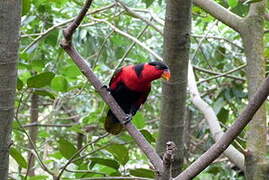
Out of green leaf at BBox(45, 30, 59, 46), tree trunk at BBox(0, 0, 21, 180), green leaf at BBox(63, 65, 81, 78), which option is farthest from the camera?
green leaf at BBox(45, 30, 59, 46)

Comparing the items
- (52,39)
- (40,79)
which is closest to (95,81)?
(40,79)

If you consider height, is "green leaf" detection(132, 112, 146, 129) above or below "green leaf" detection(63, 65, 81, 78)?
below

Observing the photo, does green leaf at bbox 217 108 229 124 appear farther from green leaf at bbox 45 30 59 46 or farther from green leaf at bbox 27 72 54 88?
green leaf at bbox 27 72 54 88

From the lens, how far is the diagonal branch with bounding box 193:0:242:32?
1.54 metres

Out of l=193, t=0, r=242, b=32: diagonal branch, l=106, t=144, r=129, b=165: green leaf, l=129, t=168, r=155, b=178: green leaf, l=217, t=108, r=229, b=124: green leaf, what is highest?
l=193, t=0, r=242, b=32: diagonal branch

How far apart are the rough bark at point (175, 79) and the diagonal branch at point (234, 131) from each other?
1.30 ft

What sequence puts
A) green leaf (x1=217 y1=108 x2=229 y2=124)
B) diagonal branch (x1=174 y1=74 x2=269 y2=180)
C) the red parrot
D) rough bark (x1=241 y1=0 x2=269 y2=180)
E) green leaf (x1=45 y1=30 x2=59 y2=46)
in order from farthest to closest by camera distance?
green leaf (x1=217 y1=108 x2=229 y2=124) < green leaf (x1=45 y1=30 x2=59 y2=46) < the red parrot < rough bark (x1=241 y1=0 x2=269 y2=180) < diagonal branch (x1=174 y1=74 x2=269 y2=180)

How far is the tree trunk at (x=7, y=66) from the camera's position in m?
1.03

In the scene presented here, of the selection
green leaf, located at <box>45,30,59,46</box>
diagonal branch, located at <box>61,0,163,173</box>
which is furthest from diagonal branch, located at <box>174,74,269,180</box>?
green leaf, located at <box>45,30,59,46</box>

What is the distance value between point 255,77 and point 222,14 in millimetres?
282

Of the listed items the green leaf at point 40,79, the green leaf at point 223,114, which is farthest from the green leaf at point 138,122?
the green leaf at point 223,114

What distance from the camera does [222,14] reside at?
1589 millimetres

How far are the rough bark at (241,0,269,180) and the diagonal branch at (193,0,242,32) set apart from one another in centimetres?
3

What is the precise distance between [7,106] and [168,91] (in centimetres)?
51
